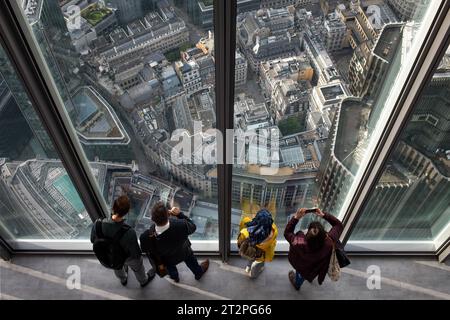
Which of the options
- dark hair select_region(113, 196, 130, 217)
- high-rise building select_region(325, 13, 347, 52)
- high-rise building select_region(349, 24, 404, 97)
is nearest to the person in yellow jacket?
dark hair select_region(113, 196, 130, 217)

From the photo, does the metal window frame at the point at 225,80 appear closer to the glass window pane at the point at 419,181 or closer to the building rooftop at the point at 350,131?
the building rooftop at the point at 350,131

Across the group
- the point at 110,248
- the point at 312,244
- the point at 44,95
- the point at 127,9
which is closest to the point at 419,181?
the point at 312,244

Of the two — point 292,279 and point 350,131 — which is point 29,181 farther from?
point 350,131

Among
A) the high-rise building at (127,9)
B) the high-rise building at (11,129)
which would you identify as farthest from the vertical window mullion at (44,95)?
the high-rise building at (127,9)

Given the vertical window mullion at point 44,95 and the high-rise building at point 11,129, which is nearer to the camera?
the vertical window mullion at point 44,95
